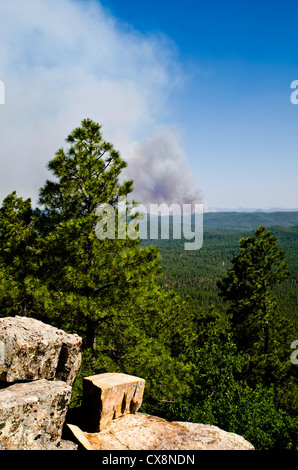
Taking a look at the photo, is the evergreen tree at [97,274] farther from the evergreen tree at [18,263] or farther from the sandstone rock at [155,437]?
the sandstone rock at [155,437]

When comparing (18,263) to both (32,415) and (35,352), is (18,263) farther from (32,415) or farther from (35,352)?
(32,415)

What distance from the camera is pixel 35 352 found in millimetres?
7328

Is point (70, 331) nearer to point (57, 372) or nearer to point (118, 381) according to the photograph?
point (57, 372)

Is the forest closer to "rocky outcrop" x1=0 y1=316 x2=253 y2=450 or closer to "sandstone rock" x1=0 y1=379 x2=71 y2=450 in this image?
"rocky outcrop" x1=0 y1=316 x2=253 y2=450

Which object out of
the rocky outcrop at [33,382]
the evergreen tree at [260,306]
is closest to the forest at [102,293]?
the rocky outcrop at [33,382]

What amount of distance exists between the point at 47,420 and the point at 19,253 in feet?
28.5

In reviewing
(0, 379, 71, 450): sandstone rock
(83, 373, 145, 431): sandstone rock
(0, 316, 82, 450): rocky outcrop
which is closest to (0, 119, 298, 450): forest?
(83, 373, 145, 431): sandstone rock

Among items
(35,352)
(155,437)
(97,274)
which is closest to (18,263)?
(97,274)

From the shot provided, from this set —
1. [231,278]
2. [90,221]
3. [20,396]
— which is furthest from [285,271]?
[20,396]

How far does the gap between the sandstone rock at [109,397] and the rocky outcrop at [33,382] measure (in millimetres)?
895

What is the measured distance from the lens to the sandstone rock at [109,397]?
307 inches

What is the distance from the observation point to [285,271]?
67.0ft

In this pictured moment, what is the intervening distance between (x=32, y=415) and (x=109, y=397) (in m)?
2.45

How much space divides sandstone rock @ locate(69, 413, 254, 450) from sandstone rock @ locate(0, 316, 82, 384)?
1754 mm
